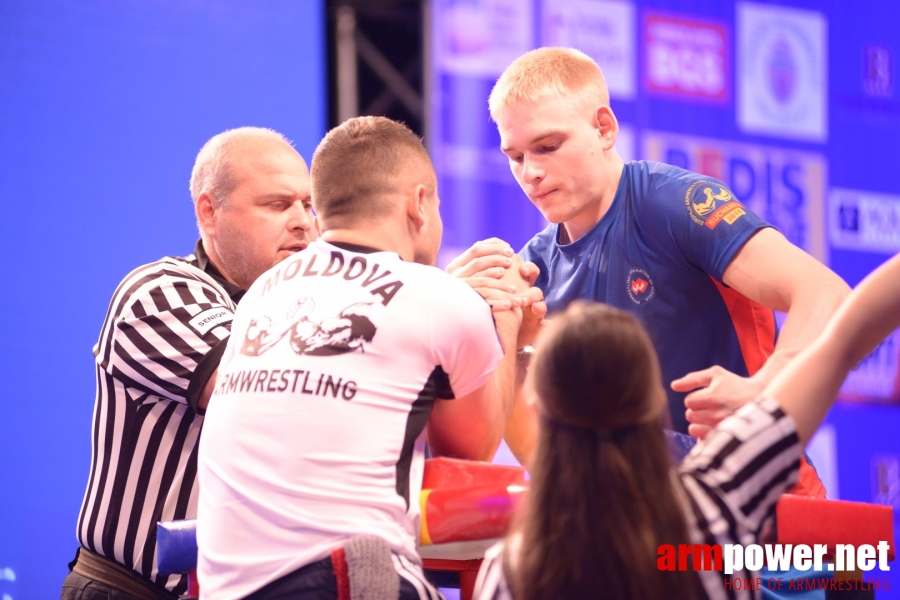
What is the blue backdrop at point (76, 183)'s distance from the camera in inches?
125

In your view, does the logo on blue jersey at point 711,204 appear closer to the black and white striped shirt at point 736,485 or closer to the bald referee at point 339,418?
the bald referee at point 339,418

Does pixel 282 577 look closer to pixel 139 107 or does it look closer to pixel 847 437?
pixel 139 107

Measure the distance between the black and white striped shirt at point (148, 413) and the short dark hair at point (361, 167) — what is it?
17.9 inches

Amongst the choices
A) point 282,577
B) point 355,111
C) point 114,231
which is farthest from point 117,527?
point 355,111

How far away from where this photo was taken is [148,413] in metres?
2.13

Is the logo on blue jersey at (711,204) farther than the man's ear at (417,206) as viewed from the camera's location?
Yes

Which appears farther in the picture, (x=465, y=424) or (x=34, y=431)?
(x=34, y=431)

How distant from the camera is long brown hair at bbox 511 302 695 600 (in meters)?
1.14

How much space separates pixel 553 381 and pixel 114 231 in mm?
2612

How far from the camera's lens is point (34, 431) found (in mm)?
3209

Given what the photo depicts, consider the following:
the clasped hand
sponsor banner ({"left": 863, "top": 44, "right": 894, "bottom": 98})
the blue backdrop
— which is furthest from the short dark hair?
sponsor banner ({"left": 863, "top": 44, "right": 894, "bottom": 98})

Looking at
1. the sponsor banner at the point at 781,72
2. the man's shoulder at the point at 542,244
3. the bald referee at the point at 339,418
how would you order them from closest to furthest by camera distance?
the bald referee at the point at 339,418 < the man's shoulder at the point at 542,244 < the sponsor banner at the point at 781,72

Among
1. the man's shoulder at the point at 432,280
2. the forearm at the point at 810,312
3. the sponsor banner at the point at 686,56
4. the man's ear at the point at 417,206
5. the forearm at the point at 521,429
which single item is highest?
the sponsor banner at the point at 686,56

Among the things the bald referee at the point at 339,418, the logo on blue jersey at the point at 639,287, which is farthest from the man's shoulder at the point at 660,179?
the bald referee at the point at 339,418
